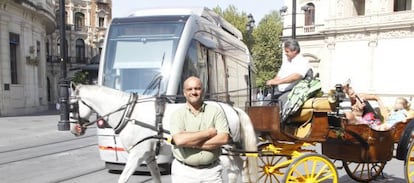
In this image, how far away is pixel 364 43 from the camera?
3534 centimetres

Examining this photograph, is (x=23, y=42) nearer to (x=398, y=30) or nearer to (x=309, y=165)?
(x=309, y=165)

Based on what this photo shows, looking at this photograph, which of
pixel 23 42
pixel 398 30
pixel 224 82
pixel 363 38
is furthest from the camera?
pixel 363 38

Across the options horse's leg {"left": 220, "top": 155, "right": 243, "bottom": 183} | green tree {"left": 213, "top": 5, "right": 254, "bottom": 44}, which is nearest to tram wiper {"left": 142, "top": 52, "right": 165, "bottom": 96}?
horse's leg {"left": 220, "top": 155, "right": 243, "bottom": 183}

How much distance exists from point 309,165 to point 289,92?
121 cm

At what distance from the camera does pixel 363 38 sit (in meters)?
35.3

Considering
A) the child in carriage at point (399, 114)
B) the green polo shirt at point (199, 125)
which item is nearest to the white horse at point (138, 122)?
the green polo shirt at point (199, 125)

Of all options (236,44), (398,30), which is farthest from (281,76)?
(398,30)

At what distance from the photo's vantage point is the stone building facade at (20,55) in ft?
76.5

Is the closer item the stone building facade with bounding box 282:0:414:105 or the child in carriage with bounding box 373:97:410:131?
the child in carriage with bounding box 373:97:410:131

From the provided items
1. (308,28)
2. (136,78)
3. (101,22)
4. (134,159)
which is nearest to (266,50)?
(308,28)

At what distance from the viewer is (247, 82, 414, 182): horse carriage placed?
5.46 meters

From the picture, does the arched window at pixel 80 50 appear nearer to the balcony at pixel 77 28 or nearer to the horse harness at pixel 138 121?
the balcony at pixel 77 28

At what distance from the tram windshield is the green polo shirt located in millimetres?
4159

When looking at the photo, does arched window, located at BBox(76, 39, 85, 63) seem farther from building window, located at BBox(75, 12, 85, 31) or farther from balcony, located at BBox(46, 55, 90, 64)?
building window, located at BBox(75, 12, 85, 31)
